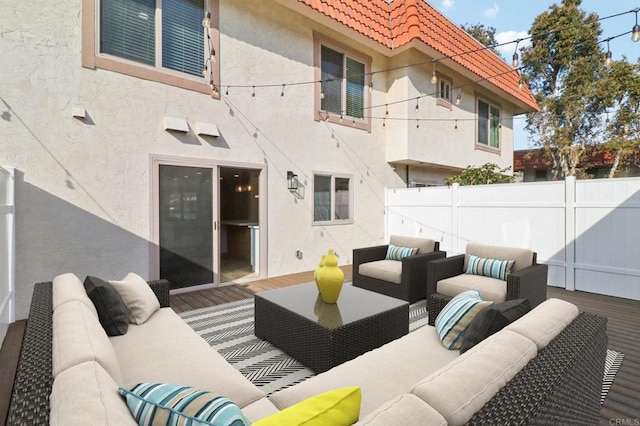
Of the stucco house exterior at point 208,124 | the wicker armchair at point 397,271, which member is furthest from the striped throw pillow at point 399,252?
→ the stucco house exterior at point 208,124

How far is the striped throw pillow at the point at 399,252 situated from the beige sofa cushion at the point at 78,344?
4173 mm

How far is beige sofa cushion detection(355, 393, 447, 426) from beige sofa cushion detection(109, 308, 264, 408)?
879 mm

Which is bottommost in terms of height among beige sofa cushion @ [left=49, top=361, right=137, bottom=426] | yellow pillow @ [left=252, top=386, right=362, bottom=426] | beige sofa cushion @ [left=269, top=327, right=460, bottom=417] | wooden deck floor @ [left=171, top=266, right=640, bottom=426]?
wooden deck floor @ [left=171, top=266, right=640, bottom=426]

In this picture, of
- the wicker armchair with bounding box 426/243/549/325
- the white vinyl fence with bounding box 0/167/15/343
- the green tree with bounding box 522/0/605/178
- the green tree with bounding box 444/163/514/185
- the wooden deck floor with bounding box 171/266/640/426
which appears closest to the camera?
the wooden deck floor with bounding box 171/266/640/426

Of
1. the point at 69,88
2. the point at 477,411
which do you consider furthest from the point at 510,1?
the point at 477,411

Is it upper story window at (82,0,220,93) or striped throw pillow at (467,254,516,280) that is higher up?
upper story window at (82,0,220,93)

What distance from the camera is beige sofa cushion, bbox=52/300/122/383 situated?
3.95 ft

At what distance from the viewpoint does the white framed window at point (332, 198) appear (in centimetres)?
676

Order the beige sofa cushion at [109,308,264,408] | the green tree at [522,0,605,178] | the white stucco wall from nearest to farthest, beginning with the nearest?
the beige sofa cushion at [109,308,264,408], the white stucco wall, the green tree at [522,0,605,178]

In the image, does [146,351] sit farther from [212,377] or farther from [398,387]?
[398,387]

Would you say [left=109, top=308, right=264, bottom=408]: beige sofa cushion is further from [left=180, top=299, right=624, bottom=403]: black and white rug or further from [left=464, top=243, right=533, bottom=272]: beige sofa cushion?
[left=464, top=243, right=533, bottom=272]: beige sofa cushion

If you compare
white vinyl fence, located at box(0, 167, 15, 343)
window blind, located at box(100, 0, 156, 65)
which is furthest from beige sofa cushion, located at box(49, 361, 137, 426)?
window blind, located at box(100, 0, 156, 65)

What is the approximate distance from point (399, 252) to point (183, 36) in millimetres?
4876

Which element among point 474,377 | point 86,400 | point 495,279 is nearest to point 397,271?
point 495,279
